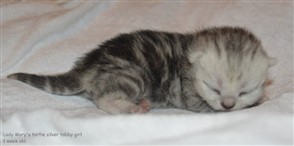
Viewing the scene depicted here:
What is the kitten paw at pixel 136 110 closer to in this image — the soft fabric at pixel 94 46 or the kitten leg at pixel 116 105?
the kitten leg at pixel 116 105

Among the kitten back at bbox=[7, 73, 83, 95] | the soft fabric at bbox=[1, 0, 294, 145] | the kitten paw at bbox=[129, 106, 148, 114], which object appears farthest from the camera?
the kitten back at bbox=[7, 73, 83, 95]

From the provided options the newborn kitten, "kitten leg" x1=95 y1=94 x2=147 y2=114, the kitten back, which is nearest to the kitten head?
the newborn kitten

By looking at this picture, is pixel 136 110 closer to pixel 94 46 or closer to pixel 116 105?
pixel 116 105

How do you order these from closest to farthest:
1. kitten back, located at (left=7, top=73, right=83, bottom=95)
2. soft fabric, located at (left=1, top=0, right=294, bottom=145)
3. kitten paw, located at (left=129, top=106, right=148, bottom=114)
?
soft fabric, located at (left=1, top=0, right=294, bottom=145) < kitten paw, located at (left=129, top=106, right=148, bottom=114) < kitten back, located at (left=7, top=73, right=83, bottom=95)

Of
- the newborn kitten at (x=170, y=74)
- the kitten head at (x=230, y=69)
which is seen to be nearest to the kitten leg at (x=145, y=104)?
the newborn kitten at (x=170, y=74)

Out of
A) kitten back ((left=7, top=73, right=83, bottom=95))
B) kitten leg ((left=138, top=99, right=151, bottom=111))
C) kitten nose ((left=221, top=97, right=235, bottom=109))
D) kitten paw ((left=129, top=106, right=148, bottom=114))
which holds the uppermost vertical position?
kitten back ((left=7, top=73, right=83, bottom=95))

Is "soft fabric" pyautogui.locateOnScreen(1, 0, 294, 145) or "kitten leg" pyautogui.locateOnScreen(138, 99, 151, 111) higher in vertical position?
"soft fabric" pyautogui.locateOnScreen(1, 0, 294, 145)

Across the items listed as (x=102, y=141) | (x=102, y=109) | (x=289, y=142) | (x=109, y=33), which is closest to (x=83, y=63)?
(x=102, y=109)

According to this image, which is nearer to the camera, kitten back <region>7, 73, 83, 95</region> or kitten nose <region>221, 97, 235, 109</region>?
kitten nose <region>221, 97, 235, 109</region>

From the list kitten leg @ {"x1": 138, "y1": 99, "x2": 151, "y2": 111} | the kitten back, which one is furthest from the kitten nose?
the kitten back

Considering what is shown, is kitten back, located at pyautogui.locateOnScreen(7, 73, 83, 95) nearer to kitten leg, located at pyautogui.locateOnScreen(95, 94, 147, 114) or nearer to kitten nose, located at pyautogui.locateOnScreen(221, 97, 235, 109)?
kitten leg, located at pyautogui.locateOnScreen(95, 94, 147, 114)
